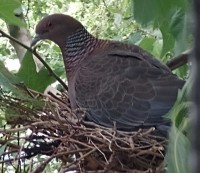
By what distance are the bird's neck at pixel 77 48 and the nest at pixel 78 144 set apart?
1.12 feet

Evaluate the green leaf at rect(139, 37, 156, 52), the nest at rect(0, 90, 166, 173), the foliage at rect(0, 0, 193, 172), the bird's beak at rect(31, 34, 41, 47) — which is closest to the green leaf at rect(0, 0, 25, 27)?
the foliage at rect(0, 0, 193, 172)

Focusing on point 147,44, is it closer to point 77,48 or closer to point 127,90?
point 77,48

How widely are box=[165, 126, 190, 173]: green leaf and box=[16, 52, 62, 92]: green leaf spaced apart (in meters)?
0.77

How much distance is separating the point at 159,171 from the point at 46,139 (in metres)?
0.32

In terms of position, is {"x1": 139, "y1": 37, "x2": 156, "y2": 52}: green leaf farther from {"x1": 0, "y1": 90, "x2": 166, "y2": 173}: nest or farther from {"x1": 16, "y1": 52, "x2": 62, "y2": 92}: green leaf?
{"x1": 0, "y1": 90, "x2": 166, "y2": 173}: nest

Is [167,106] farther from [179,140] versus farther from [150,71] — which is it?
[179,140]

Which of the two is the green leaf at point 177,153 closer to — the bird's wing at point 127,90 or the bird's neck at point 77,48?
the bird's wing at point 127,90

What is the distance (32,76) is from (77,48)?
0.27 metres

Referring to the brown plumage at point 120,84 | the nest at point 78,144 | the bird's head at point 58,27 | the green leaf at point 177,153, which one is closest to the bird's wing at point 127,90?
the brown plumage at point 120,84

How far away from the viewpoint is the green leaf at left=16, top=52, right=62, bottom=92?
47.9 inches

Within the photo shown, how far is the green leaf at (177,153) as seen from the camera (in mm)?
418

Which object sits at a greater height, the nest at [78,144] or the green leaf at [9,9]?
the green leaf at [9,9]

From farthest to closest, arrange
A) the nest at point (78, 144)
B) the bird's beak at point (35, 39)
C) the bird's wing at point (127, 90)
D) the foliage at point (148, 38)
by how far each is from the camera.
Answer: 1. the bird's beak at point (35, 39)
2. the bird's wing at point (127, 90)
3. the nest at point (78, 144)
4. the foliage at point (148, 38)

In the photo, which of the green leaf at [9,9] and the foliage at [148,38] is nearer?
the foliage at [148,38]
